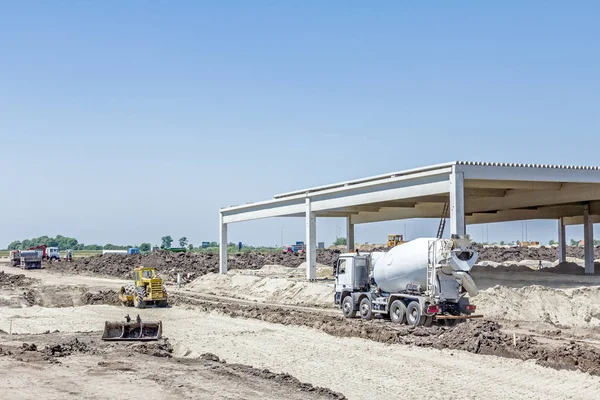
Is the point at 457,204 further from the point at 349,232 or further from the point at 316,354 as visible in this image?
the point at 349,232

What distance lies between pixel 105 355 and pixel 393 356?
7.99 m

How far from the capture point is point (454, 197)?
2895 centimetres

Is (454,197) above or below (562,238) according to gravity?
above

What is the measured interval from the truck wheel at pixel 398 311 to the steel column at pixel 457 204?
5.68 m

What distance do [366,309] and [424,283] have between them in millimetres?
3693

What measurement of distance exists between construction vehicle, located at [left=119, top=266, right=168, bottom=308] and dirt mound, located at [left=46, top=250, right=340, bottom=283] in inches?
1024

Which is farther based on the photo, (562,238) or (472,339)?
(562,238)

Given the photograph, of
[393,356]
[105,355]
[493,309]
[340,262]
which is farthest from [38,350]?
[493,309]

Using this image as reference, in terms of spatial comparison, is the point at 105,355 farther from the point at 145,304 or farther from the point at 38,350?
the point at 145,304

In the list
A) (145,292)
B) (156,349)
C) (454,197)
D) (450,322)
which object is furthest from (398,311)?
(145,292)

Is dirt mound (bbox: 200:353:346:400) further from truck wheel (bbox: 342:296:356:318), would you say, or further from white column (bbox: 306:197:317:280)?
white column (bbox: 306:197:317:280)

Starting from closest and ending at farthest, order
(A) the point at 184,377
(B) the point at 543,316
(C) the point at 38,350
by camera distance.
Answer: (A) the point at 184,377 < (C) the point at 38,350 < (B) the point at 543,316

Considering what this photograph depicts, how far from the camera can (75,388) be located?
Answer: 14.4 m

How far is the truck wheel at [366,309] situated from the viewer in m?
26.0
